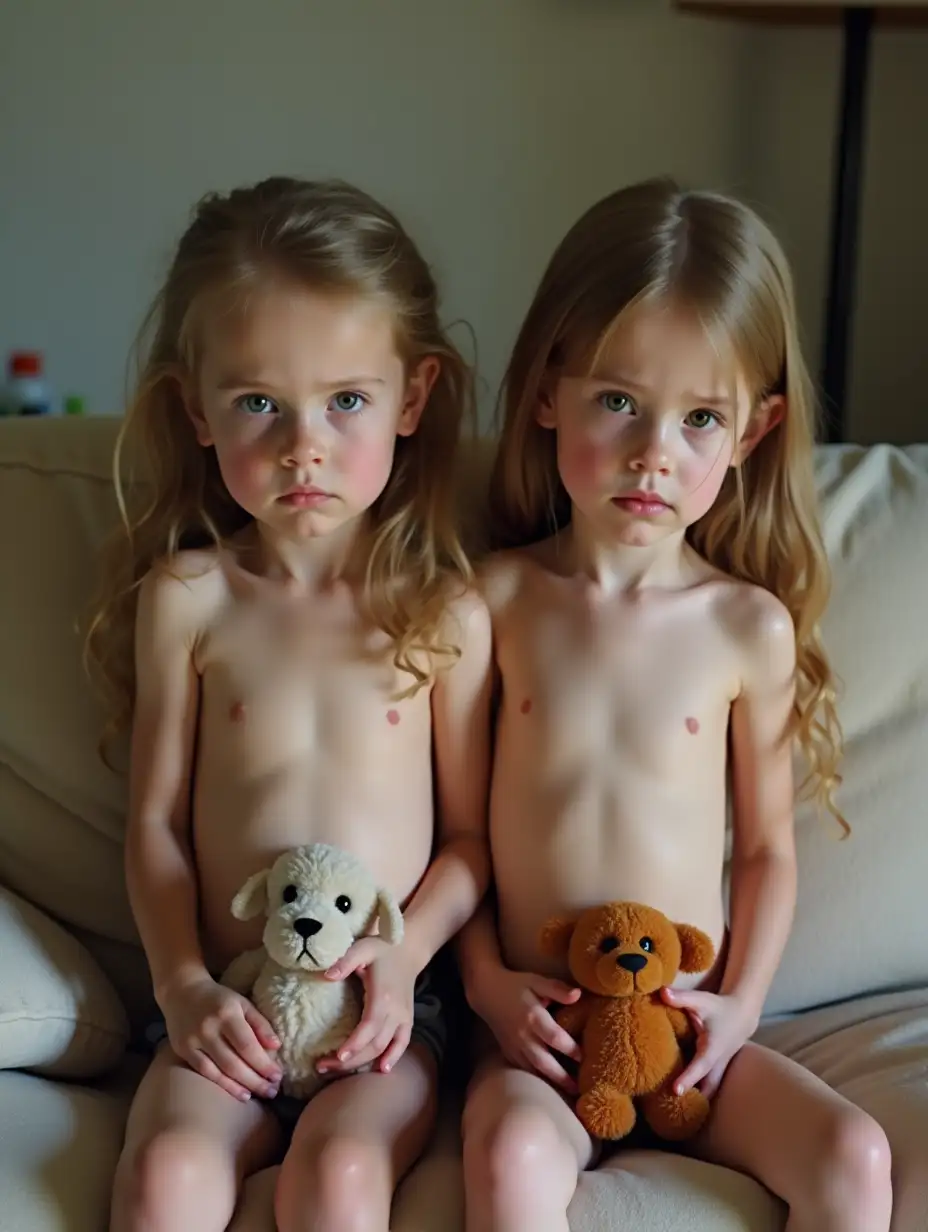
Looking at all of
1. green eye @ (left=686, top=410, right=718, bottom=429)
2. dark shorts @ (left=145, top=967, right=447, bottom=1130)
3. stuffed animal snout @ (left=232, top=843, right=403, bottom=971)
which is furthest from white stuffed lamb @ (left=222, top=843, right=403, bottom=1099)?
green eye @ (left=686, top=410, right=718, bottom=429)

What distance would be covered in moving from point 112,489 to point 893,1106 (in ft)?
2.84

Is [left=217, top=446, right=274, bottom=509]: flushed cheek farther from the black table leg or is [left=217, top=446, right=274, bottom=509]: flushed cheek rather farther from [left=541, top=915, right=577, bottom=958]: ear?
the black table leg

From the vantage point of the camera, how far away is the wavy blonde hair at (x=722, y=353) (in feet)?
3.46

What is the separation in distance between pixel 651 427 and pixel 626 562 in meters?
0.16

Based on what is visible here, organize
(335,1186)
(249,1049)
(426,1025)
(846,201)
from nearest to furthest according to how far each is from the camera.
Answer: (335,1186), (249,1049), (426,1025), (846,201)

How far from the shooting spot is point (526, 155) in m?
1.80

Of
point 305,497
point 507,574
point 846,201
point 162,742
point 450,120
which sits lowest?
point 162,742

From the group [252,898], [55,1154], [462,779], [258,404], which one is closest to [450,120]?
[258,404]

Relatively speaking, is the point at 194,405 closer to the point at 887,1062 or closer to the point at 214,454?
the point at 214,454

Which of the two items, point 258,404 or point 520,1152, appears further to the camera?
point 258,404

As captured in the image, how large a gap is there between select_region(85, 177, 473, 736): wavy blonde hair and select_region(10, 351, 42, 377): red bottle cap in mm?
706

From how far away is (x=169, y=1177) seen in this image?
35.2 inches

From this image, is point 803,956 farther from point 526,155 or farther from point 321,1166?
point 526,155

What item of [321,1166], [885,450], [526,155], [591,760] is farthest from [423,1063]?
[526,155]
